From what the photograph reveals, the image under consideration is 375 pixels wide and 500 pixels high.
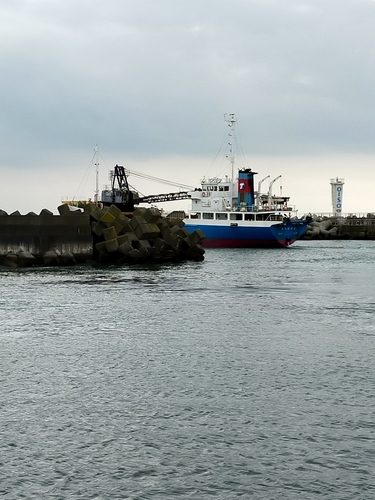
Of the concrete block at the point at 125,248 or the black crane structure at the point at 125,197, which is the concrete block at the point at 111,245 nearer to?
the concrete block at the point at 125,248

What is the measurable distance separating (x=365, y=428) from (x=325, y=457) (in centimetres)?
117

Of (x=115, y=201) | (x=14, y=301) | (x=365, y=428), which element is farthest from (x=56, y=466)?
(x=115, y=201)

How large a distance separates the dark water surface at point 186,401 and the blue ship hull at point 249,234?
40.6m

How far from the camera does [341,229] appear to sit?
93812mm

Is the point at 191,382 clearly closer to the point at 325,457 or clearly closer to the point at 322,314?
the point at 325,457

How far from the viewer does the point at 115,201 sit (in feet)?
248

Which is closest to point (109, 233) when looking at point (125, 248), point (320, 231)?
point (125, 248)

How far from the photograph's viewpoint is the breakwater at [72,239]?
123 ft

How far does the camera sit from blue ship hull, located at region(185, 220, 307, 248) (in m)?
61.3

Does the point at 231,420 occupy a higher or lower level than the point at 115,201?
lower

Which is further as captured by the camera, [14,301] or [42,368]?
[14,301]

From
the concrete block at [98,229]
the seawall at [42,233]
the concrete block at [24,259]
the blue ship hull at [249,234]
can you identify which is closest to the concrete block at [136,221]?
the concrete block at [98,229]

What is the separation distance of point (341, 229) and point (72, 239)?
61.5 meters

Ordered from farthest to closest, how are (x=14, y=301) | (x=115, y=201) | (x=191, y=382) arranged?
(x=115, y=201)
(x=14, y=301)
(x=191, y=382)
